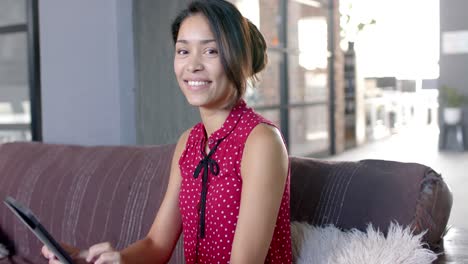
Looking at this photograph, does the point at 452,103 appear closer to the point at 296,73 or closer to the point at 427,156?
the point at 427,156

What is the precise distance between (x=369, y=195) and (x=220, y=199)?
43cm

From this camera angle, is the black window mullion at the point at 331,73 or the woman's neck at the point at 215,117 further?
the black window mullion at the point at 331,73

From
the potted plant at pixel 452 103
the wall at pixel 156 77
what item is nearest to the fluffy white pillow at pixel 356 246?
the wall at pixel 156 77

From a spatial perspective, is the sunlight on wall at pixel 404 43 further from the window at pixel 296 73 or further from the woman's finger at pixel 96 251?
the woman's finger at pixel 96 251

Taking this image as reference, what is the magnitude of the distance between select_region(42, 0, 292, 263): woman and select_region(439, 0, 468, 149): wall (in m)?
8.53

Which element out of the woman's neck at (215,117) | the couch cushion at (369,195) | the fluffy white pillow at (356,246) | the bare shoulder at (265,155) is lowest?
the fluffy white pillow at (356,246)

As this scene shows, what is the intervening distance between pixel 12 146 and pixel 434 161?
20.7 feet

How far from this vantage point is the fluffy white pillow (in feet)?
4.29

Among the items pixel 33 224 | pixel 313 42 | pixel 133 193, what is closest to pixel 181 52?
pixel 33 224

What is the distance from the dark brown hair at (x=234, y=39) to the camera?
1.28 m

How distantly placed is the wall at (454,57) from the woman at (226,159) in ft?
28.0

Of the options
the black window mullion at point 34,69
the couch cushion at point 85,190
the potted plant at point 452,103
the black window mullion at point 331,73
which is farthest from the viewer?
the potted plant at point 452,103

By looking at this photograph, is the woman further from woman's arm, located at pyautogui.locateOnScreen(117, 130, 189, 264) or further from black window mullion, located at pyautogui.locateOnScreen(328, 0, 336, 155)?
black window mullion, located at pyautogui.locateOnScreen(328, 0, 336, 155)

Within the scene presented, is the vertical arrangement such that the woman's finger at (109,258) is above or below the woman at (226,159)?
below
